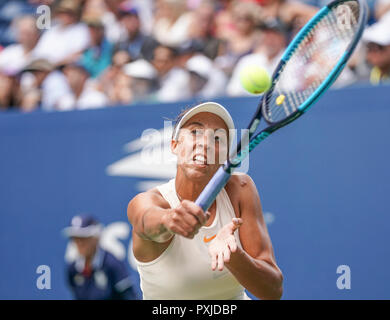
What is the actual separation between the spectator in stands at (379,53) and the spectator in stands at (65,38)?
2767 mm

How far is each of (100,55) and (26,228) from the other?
5.48ft

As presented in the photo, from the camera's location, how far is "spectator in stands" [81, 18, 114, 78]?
18.6 feet

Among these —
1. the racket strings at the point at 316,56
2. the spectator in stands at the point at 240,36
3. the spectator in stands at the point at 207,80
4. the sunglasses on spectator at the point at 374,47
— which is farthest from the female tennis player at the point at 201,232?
the spectator in stands at the point at 240,36

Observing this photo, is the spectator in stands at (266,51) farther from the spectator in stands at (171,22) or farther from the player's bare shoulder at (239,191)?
the player's bare shoulder at (239,191)

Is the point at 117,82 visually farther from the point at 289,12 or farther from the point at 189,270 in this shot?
the point at 189,270

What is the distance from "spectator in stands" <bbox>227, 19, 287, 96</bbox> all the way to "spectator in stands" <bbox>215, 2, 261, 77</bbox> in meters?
0.07

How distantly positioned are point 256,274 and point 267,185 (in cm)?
181

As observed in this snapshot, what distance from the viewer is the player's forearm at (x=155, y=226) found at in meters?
2.34

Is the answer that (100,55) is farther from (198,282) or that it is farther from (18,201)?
(198,282)

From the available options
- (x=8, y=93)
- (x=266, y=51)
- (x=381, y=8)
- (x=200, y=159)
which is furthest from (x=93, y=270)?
(x=381, y=8)

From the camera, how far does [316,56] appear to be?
3602 mm

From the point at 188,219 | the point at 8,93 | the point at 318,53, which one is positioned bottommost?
the point at 188,219

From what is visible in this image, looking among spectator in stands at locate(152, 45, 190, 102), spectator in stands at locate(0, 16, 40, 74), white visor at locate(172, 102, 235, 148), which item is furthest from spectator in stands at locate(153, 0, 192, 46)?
white visor at locate(172, 102, 235, 148)

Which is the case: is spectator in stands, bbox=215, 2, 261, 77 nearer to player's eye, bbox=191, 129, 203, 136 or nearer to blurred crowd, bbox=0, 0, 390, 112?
blurred crowd, bbox=0, 0, 390, 112
